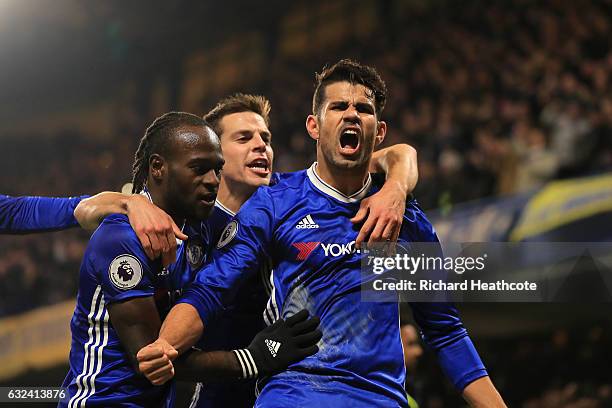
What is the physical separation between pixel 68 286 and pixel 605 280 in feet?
19.2

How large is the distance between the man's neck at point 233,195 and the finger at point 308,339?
1.19 meters

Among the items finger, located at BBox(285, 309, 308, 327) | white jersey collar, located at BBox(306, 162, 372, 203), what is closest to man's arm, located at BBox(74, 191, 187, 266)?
finger, located at BBox(285, 309, 308, 327)

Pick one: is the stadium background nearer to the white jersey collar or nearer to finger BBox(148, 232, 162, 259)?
the white jersey collar

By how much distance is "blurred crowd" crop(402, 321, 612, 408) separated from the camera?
7.33m

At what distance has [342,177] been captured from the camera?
10.0ft

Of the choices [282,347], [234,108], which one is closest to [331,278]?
[282,347]

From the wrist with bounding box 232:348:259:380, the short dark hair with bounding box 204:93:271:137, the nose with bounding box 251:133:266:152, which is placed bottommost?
the wrist with bounding box 232:348:259:380

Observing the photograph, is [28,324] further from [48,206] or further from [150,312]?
[150,312]

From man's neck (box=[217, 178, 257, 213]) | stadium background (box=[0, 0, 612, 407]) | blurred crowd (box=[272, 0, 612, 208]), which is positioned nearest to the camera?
man's neck (box=[217, 178, 257, 213])

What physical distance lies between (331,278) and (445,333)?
582mm

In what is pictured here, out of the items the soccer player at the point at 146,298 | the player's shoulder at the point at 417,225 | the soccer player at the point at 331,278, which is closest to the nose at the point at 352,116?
the soccer player at the point at 331,278

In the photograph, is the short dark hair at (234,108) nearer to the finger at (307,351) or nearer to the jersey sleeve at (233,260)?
the jersey sleeve at (233,260)

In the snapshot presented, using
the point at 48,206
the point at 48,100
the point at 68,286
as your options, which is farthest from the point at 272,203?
the point at 48,100

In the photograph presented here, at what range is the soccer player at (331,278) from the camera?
2.76m
